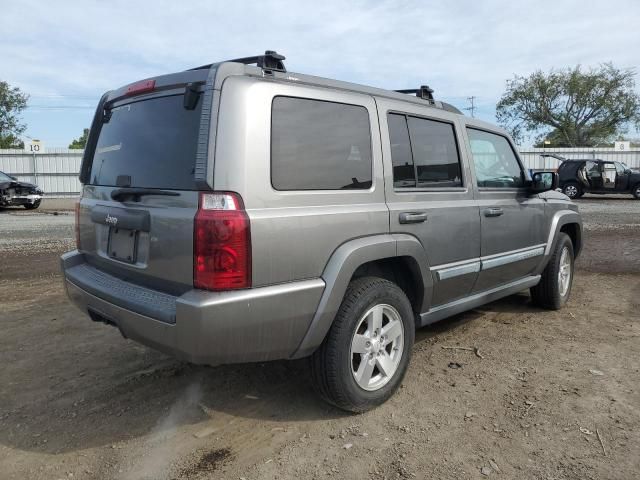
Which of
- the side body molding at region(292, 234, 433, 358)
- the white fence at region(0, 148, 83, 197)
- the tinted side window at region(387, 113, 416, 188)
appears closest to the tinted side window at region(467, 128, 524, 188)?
the tinted side window at region(387, 113, 416, 188)

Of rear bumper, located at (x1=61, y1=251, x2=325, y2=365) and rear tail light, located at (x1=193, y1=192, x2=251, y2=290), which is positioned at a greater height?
rear tail light, located at (x1=193, y1=192, x2=251, y2=290)

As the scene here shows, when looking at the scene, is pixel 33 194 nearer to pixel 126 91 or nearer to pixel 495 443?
pixel 126 91

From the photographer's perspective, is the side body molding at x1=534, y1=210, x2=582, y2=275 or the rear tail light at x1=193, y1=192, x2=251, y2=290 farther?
the side body molding at x1=534, y1=210, x2=582, y2=275

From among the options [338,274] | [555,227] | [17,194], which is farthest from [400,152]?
[17,194]

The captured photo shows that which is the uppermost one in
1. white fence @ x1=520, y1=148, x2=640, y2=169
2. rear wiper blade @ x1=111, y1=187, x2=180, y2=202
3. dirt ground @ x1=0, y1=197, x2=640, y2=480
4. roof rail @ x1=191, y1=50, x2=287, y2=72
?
white fence @ x1=520, y1=148, x2=640, y2=169

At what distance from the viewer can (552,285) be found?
5102 mm

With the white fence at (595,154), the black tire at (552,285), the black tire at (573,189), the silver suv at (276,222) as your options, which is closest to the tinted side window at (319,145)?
the silver suv at (276,222)

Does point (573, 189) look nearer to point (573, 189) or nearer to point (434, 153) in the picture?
point (573, 189)

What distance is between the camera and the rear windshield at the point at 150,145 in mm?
2643

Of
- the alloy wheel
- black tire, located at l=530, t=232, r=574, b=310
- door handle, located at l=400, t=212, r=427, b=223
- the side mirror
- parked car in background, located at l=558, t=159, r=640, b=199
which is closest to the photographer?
the alloy wheel

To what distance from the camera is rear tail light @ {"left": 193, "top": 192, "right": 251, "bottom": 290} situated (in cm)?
242

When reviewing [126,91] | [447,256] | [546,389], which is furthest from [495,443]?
[126,91]

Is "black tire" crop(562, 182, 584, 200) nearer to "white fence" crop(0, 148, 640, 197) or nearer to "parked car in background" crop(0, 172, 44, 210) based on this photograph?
"white fence" crop(0, 148, 640, 197)

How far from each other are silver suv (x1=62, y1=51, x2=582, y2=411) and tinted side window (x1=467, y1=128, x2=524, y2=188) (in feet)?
1.00
